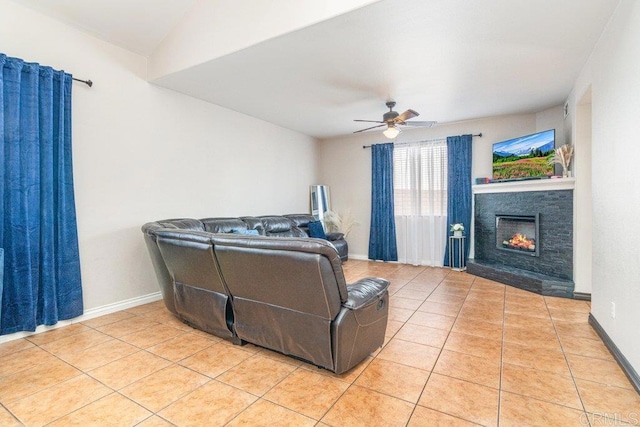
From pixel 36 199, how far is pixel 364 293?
302 centimetres

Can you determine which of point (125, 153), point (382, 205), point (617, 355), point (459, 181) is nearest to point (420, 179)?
point (459, 181)

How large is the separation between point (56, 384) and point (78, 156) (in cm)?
220

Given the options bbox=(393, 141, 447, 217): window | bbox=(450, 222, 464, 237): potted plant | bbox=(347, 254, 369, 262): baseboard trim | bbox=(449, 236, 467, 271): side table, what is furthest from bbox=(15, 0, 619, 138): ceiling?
bbox=(347, 254, 369, 262): baseboard trim

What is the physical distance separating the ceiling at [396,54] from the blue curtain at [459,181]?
843 millimetres

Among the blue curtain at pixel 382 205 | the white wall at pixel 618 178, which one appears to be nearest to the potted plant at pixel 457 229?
the blue curtain at pixel 382 205

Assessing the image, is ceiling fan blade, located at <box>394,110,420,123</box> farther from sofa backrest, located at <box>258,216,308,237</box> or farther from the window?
sofa backrest, located at <box>258,216,308,237</box>

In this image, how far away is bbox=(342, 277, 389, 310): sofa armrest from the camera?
2037 mm

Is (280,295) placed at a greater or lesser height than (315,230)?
lesser

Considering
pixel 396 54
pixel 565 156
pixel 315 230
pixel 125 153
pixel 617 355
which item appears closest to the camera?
pixel 617 355

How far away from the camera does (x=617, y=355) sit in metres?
2.28

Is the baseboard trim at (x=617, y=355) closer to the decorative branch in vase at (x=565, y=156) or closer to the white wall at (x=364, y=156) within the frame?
the decorative branch in vase at (x=565, y=156)

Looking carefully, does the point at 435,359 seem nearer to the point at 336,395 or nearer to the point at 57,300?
the point at 336,395

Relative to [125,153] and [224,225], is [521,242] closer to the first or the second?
[224,225]

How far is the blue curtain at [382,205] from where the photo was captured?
6336 millimetres
